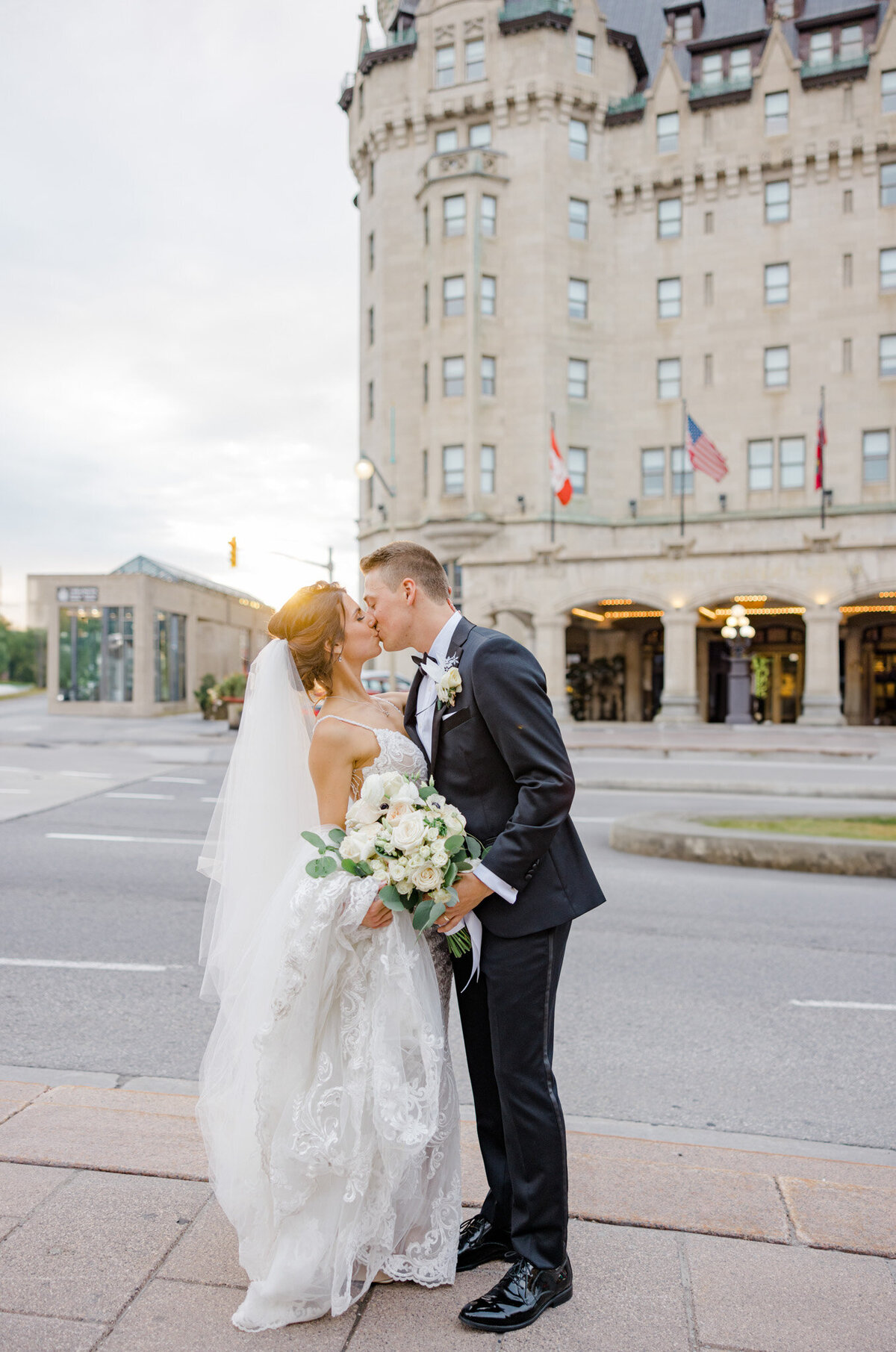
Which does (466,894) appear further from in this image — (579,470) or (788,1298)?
(579,470)

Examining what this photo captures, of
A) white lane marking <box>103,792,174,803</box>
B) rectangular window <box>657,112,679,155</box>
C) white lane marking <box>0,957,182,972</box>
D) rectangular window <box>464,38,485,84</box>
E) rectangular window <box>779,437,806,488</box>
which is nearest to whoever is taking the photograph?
white lane marking <box>0,957,182,972</box>

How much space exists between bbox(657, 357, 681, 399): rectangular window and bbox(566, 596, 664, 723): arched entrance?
9459 mm

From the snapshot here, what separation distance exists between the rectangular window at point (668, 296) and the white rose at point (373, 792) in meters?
41.6

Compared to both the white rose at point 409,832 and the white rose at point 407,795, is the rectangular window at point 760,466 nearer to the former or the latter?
the white rose at point 407,795

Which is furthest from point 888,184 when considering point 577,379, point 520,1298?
point 520,1298

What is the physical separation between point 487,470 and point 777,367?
12444 millimetres

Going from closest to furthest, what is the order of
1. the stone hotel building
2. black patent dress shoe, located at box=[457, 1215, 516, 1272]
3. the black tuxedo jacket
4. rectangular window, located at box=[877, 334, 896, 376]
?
the black tuxedo jacket < black patent dress shoe, located at box=[457, 1215, 516, 1272] < rectangular window, located at box=[877, 334, 896, 376] < the stone hotel building

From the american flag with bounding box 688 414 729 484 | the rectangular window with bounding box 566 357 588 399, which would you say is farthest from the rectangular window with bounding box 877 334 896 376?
the american flag with bounding box 688 414 729 484

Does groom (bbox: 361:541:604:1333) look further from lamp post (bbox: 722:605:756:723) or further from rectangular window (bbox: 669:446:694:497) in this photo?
rectangular window (bbox: 669:446:694:497)

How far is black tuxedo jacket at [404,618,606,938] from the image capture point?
2.84 m

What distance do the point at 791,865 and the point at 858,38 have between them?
4342cm

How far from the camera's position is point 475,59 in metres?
39.9

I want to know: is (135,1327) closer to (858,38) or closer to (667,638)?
(667,638)

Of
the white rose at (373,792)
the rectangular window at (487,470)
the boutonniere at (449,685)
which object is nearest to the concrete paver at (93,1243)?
the white rose at (373,792)
